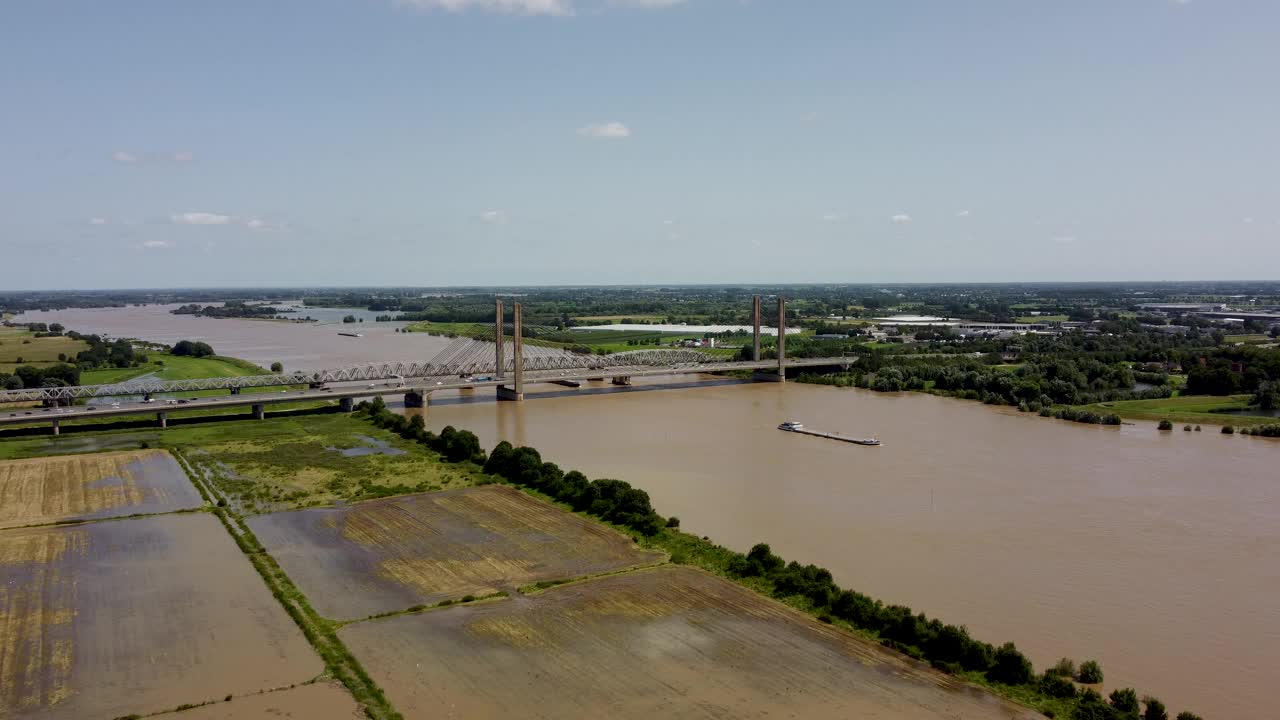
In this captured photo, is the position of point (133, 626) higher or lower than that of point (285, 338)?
lower

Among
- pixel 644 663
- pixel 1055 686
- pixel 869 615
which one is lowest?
pixel 644 663

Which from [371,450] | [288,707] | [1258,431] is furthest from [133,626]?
[1258,431]

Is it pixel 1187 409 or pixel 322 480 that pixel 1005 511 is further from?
pixel 1187 409

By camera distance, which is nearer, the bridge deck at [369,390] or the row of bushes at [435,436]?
the row of bushes at [435,436]

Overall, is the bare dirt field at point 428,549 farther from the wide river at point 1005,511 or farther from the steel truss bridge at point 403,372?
the steel truss bridge at point 403,372

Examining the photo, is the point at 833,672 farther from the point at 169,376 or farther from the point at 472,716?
the point at 169,376

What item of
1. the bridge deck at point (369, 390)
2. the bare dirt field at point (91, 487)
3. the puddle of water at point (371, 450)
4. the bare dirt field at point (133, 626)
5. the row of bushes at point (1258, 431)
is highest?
the bridge deck at point (369, 390)

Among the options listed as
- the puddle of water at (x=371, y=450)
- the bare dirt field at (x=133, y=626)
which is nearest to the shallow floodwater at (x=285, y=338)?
the puddle of water at (x=371, y=450)
